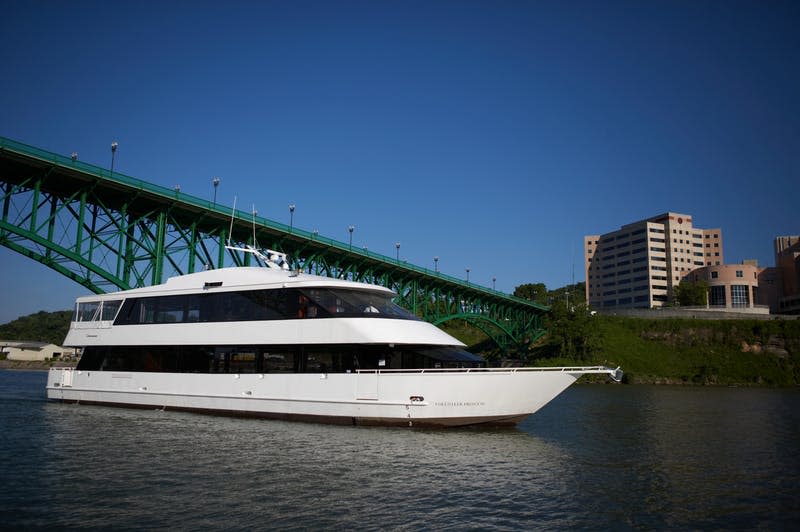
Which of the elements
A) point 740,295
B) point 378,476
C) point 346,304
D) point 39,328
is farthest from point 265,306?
point 39,328

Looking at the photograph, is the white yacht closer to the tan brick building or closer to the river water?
the river water

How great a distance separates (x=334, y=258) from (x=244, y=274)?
93.3 ft

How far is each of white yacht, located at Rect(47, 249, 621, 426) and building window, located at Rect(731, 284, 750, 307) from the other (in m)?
109

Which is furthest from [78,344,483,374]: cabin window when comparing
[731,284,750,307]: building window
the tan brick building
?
the tan brick building

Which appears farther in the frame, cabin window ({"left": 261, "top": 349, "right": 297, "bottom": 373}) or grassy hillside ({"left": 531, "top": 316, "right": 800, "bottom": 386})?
grassy hillside ({"left": 531, "top": 316, "right": 800, "bottom": 386})

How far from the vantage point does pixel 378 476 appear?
13.8 meters

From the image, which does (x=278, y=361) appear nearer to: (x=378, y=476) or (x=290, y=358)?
(x=290, y=358)

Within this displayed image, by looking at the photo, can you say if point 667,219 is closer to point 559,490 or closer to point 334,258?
point 334,258

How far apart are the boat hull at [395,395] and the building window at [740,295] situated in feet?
360

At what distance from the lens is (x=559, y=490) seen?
13.1m

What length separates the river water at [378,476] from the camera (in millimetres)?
10732

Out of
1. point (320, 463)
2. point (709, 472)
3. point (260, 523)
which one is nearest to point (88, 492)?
point (260, 523)

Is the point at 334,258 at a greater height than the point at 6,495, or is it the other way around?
the point at 334,258

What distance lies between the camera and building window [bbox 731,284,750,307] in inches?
4486
